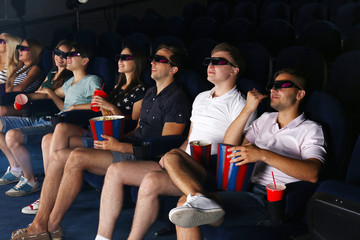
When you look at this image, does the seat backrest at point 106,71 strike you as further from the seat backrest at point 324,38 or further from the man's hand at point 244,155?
the man's hand at point 244,155

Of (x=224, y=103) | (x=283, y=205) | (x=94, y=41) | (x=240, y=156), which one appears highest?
(x=94, y=41)

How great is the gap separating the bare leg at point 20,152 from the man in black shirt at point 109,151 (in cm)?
61

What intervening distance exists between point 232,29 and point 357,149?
7.91ft

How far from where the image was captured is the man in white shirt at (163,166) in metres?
1.46

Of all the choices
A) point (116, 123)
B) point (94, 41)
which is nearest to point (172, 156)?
point (116, 123)

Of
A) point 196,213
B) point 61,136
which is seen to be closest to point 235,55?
point 196,213

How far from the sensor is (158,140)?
1.77 metres

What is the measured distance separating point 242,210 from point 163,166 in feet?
1.52

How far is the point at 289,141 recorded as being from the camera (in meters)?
1.48

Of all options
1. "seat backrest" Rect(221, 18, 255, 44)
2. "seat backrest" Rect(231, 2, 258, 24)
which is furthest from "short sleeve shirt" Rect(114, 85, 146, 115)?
"seat backrest" Rect(231, 2, 258, 24)

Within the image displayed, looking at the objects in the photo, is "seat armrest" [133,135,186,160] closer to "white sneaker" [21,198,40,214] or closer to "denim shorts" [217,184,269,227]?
"denim shorts" [217,184,269,227]

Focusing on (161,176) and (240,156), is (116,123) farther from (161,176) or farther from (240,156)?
(240,156)

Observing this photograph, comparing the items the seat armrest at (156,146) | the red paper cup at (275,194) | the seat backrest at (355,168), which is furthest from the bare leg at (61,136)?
the seat backrest at (355,168)

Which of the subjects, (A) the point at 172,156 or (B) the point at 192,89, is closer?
(A) the point at 172,156
